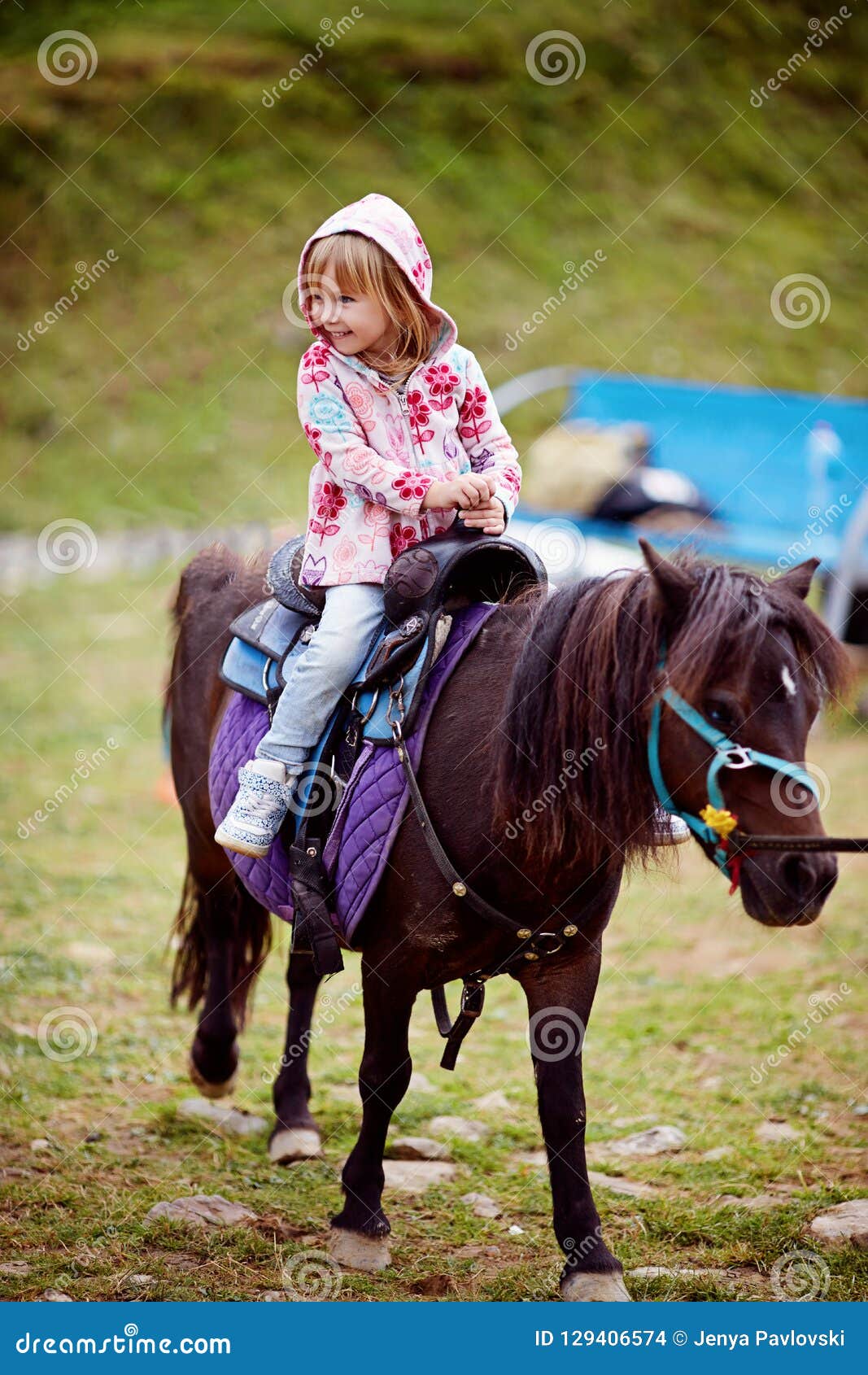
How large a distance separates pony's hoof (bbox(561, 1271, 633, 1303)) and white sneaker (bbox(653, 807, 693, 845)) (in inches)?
37.8

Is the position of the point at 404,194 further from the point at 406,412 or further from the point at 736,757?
the point at 736,757

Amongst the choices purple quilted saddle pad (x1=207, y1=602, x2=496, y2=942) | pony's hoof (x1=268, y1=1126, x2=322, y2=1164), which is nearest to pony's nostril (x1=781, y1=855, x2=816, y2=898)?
purple quilted saddle pad (x1=207, y1=602, x2=496, y2=942)

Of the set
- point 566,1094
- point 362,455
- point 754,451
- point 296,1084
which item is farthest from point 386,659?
point 754,451

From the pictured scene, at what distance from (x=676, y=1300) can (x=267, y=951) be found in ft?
5.53

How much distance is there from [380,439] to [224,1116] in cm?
226

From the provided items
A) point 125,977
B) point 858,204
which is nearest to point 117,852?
point 125,977

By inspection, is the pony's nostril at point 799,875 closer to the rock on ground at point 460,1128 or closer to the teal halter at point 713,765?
the teal halter at point 713,765

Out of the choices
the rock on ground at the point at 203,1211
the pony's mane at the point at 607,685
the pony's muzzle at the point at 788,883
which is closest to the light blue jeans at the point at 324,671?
the pony's mane at the point at 607,685

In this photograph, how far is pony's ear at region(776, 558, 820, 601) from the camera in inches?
98.4

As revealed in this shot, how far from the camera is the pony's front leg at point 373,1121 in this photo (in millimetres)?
2953

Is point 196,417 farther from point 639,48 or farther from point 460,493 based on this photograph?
point 460,493

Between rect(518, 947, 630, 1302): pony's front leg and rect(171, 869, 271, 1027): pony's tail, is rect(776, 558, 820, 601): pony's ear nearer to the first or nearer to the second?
rect(518, 947, 630, 1302): pony's front leg

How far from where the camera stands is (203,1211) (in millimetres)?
3357

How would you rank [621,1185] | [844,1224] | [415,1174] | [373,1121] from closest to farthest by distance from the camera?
[373,1121], [844,1224], [621,1185], [415,1174]
